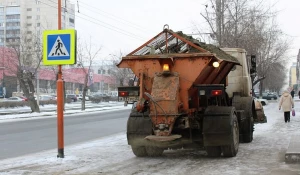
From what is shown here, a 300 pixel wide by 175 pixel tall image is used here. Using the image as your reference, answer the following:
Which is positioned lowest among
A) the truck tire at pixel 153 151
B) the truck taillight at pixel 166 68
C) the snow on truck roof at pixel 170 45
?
the truck tire at pixel 153 151

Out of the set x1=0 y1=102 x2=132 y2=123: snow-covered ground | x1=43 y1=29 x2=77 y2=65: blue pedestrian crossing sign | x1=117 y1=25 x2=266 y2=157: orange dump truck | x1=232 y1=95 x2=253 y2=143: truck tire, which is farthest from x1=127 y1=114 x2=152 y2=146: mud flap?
x1=0 y1=102 x2=132 y2=123: snow-covered ground

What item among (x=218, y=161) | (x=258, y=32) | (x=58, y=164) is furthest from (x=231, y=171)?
(x=258, y=32)

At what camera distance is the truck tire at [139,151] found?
942cm

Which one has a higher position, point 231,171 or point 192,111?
point 192,111

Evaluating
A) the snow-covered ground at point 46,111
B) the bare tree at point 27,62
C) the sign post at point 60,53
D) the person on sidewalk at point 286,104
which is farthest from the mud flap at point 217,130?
the bare tree at point 27,62

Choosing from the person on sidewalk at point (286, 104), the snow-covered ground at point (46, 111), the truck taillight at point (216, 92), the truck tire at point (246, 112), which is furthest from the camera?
the snow-covered ground at point (46, 111)

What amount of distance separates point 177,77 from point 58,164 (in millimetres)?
3160

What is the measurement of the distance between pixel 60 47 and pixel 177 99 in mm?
3123

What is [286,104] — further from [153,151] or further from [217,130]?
[217,130]

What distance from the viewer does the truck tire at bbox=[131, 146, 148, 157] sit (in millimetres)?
9422

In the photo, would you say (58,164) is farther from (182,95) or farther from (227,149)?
(227,149)

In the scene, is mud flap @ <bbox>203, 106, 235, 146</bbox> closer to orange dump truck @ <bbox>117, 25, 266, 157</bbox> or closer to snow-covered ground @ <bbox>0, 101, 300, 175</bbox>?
orange dump truck @ <bbox>117, 25, 266, 157</bbox>

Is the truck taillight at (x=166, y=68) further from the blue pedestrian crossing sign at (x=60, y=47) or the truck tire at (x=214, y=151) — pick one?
the blue pedestrian crossing sign at (x=60, y=47)

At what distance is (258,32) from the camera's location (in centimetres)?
3127
